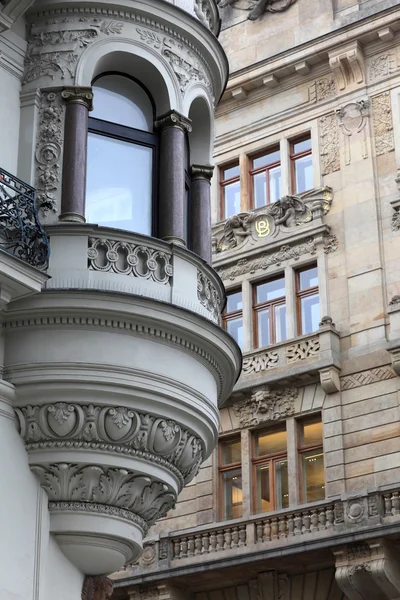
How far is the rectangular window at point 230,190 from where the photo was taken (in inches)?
1328

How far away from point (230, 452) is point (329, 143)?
827cm

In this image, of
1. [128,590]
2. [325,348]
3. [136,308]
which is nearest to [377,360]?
[325,348]

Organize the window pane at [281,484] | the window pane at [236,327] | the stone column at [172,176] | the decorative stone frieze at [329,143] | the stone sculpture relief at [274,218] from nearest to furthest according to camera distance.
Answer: the stone column at [172,176] < the window pane at [281,484] < the stone sculpture relief at [274,218] < the window pane at [236,327] < the decorative stone frieze at [329,143]

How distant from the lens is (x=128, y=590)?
98.6ft

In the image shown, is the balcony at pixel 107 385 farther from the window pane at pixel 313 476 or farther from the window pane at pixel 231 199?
the window pane at pixel 231 199

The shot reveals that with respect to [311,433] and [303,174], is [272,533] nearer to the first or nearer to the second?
[311,433]

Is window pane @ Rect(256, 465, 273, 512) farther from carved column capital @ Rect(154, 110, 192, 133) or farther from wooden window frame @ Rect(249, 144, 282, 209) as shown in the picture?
carved column capital @ Rect(154, 110, 192, 133)

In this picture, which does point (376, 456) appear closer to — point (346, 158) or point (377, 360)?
point (377, 360)

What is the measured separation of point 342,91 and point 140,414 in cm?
2077

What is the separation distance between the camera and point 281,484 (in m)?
29.9

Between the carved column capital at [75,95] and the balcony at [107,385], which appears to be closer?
the balcony at [107,385]

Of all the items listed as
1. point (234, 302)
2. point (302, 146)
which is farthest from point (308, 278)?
point (302, 146)

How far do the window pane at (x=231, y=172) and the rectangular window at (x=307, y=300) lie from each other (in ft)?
13.3

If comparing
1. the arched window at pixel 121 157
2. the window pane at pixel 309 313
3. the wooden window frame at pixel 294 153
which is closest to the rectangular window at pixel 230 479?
the window pane at pixel 309 313
